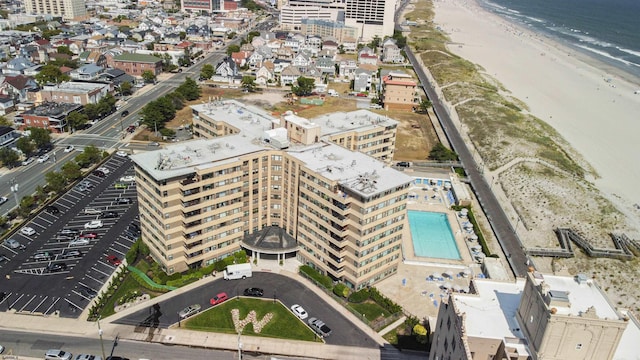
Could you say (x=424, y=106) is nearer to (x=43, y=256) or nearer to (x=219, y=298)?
(x=219, y=298)

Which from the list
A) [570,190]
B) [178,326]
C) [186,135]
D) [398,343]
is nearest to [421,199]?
[570,190]

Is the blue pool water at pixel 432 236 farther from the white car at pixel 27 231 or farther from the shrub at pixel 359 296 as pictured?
the white car at pixel 27 231

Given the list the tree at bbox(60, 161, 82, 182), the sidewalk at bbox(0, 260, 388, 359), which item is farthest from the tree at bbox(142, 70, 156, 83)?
the sidewalk at bbox(0, 260, 388, 359)

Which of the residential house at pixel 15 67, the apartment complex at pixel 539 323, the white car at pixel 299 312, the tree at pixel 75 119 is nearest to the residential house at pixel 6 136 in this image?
the tree at pixel 75 119

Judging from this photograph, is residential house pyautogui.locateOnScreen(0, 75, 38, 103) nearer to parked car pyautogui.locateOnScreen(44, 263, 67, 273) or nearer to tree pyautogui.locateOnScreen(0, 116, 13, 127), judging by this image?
tree pyautogui.locateOnScreen(0, 116, 13, 127)

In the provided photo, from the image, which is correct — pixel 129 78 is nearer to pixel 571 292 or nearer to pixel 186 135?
pixel 186 135

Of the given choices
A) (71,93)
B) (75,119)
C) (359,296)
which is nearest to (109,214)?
(75,119)
